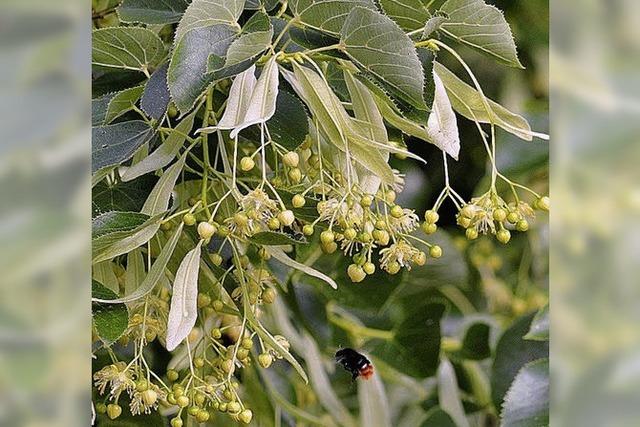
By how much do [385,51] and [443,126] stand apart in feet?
0.13

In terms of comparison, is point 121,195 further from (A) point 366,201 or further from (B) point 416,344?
(B) point 416,344

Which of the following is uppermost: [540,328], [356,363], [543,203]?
[543,203]

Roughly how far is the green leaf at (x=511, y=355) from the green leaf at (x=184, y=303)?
1.08 feet

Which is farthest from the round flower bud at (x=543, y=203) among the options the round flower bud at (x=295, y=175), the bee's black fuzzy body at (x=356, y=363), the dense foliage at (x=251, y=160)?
the bee's black fuzzy body at (x=356, y=363)

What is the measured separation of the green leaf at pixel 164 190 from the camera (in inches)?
15.1

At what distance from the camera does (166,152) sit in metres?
0.39

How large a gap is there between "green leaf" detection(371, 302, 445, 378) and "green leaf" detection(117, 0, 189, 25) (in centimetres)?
34

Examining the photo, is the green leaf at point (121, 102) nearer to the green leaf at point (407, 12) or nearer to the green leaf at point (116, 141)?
the green leaf at point (116, 141)

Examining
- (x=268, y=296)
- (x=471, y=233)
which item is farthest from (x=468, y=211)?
(x=268, y=296)

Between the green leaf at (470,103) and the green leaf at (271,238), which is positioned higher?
the green leaf at (470,103)

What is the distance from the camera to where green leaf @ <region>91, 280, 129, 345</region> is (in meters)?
0.33
